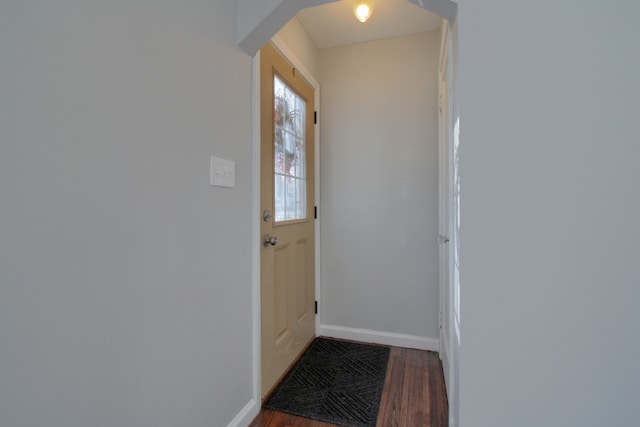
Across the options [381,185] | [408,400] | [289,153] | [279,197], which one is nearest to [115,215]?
[279,197]

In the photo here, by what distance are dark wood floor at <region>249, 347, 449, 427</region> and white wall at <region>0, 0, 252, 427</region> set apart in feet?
1.12

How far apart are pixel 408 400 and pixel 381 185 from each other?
1.47 m

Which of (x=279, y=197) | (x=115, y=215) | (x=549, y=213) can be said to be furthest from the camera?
(x=279, y=197)

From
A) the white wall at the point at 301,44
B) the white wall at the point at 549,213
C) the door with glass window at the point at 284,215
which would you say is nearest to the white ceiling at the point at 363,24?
the white wall at the point at 301,44

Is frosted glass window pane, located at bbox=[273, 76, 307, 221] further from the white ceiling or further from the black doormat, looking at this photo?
the black doormat

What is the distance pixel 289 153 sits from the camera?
2037 mm

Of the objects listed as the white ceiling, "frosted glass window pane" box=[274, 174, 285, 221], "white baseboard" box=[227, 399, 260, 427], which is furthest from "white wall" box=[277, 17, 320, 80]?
"white baseboard" box=[227, 399, 260, 427]

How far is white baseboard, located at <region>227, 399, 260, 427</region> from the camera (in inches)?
54.1

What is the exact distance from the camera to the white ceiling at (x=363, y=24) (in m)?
1.96

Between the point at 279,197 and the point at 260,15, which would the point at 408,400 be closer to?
the point at 279,197

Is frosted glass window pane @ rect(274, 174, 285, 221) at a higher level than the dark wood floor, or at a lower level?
higher

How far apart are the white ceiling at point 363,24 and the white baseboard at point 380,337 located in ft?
7.76

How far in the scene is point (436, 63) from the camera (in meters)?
2.20

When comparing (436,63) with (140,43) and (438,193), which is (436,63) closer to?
(438,193)
